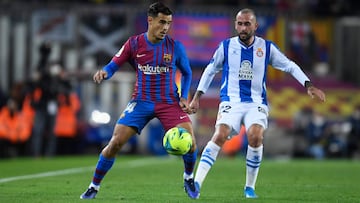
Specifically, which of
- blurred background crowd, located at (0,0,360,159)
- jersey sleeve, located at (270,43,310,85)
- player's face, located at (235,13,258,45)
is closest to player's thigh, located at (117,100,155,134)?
player's face, located at (235,13,258,45)

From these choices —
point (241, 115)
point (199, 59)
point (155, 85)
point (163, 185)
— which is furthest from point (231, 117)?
point (199, 59)

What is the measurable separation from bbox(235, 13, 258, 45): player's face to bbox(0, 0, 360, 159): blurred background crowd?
1407 centimetres

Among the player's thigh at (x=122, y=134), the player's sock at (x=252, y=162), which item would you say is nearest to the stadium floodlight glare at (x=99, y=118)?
the player's sock at (x=252, y=162)

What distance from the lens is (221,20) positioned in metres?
28.2

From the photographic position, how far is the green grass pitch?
34.6ft

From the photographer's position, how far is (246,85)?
11.1m

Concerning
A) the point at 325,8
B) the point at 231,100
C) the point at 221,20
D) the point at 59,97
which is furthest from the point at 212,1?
the point at 231,100

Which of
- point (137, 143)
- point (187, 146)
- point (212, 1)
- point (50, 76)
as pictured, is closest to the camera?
point (187, 146)

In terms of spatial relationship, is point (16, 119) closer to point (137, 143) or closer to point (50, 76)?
point (50, 76)

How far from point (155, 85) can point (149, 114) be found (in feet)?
1.12

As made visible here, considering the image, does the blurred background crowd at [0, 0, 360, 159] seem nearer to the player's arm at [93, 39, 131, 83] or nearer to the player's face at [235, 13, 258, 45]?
the player's face at [235, 13, 258, 45]

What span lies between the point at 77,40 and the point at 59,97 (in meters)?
4.61

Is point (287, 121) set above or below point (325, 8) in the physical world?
below

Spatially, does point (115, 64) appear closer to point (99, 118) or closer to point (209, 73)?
point (209, 73)
